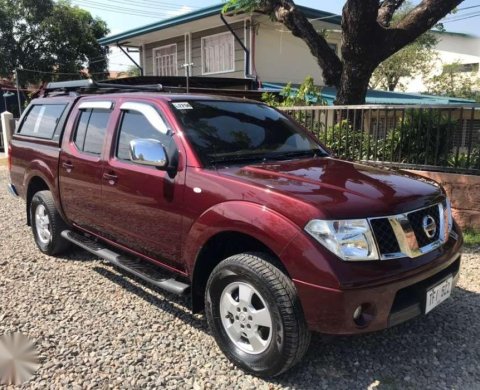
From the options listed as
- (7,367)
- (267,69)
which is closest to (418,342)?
(7,367)

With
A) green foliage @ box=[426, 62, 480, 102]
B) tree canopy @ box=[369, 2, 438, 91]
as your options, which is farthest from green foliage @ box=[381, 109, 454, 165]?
green foliage @ box=[426, 62, 480, 102]

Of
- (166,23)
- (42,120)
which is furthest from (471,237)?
(166,23)

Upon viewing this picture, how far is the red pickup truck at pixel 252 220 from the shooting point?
2717 millimetres

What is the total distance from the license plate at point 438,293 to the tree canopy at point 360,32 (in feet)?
15.8

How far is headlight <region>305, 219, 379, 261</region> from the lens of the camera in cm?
268

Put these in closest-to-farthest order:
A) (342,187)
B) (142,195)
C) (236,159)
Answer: (342,187) → (236,159) → (142,195)

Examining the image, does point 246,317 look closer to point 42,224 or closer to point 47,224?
point 47,224

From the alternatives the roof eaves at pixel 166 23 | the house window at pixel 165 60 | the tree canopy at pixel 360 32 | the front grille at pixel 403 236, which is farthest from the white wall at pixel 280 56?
the front grille at pixel 403 236

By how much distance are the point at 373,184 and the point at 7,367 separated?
2.79m

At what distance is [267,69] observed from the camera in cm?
1504

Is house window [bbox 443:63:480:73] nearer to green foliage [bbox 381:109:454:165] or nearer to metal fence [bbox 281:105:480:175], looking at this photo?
metal fence [bbox 281:105:480:175]

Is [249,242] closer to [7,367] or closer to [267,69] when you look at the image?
[7,367]

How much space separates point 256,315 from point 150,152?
1.39 metres

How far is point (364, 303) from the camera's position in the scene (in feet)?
8.79
